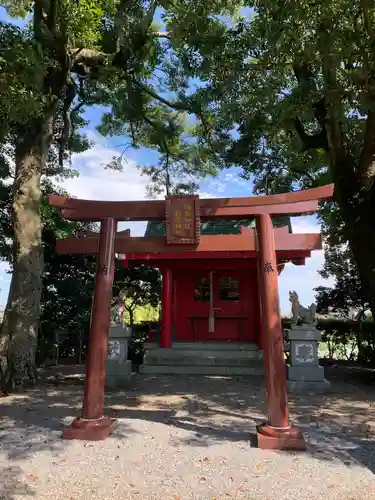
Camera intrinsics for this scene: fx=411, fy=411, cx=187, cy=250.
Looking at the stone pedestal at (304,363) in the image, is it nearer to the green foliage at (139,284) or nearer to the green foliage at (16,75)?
the green foliage at (16,75)

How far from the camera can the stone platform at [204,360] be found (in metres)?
10.8

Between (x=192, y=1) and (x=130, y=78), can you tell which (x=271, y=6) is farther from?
(x=130, y=78)

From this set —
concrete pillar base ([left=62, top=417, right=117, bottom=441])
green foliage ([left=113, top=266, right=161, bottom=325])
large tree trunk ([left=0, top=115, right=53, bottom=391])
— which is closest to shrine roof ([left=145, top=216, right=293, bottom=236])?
green foliage ([left=113, top=266, right=161, bottom=325])

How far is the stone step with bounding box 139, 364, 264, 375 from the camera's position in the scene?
35.3 feet

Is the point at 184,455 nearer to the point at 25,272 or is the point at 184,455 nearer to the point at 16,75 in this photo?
the point at 16,75

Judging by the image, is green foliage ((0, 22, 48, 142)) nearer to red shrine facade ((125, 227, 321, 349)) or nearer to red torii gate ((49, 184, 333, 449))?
red torii gate ((49, 184, 333, 449))

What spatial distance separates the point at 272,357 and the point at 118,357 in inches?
206

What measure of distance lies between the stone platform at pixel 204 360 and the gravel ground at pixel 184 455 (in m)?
2.96

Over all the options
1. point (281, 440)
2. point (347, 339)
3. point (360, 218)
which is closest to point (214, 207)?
point (281, 440)

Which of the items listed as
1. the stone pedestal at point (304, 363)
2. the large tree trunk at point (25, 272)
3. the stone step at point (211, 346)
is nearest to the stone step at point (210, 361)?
the stone step at point (211, 346)

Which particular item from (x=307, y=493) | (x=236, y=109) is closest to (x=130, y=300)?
(x=236, y=109)

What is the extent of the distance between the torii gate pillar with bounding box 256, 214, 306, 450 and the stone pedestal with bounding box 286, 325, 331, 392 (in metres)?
4.15

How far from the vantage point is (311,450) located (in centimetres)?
507

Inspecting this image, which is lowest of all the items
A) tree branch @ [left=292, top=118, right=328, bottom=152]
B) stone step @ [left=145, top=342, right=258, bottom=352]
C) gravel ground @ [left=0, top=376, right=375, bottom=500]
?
gravel ground @ [left=0, top=376, right=375, bottom=500]
